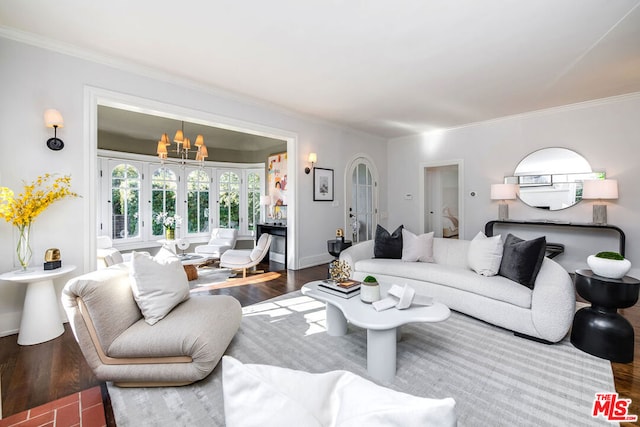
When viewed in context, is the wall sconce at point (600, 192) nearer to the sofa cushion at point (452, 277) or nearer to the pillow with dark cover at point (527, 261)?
the pillow with dark cover at point (527, 261)

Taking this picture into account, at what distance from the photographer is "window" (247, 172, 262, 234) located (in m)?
7.57

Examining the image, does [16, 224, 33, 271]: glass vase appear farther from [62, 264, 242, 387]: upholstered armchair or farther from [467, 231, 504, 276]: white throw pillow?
[467, 231, 504, 276]: white throw pillow

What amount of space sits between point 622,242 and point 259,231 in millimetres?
5810

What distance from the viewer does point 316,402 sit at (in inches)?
24.3

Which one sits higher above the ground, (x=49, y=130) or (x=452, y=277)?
(x=49, y=130)

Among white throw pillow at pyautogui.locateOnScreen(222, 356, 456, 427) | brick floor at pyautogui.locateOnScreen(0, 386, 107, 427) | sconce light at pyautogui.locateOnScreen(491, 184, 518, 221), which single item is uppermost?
sconce light at pyautogui.locateOnScreen(491, 184, 518, 221)

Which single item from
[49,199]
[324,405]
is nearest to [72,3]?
[49,199]

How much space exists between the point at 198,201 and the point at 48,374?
17.9 feet

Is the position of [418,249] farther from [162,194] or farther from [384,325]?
[162,194]

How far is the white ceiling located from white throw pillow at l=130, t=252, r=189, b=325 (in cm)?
200

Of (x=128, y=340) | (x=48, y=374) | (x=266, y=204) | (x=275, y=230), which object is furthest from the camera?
(x=266, y=204)

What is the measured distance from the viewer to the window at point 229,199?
292 inches

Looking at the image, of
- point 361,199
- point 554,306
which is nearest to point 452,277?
point 554,306

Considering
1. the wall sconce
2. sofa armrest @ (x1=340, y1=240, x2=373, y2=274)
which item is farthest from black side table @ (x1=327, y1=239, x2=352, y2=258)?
the wall sconce
